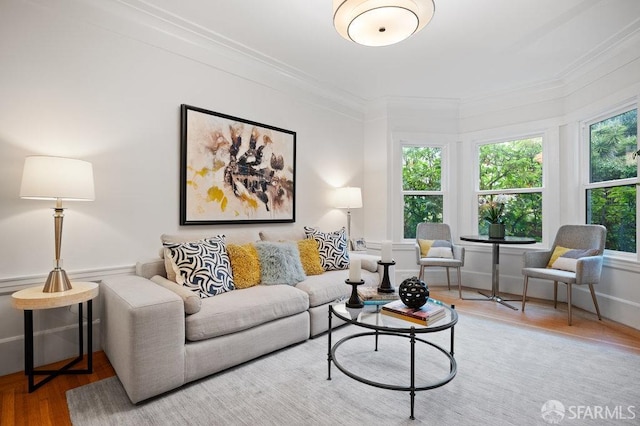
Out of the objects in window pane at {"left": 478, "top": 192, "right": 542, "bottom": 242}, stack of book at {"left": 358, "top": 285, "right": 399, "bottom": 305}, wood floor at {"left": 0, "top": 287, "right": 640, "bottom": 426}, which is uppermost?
window pane at {"left": 478, "top": 192, "right": 542, "bottom": 242}

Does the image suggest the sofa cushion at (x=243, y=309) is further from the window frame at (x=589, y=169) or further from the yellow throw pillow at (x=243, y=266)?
the window frame at (x=589, y=169)

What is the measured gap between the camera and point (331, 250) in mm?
3457

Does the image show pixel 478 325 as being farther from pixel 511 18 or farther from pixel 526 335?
pixel 511 18

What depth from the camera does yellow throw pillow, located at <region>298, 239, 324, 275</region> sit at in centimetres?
323

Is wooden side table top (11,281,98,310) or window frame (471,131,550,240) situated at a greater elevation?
window frame (471,131,550,240)

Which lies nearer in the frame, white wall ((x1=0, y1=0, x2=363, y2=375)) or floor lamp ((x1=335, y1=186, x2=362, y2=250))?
white wall ((x1=0, y1=0, x2=363, y2=375))

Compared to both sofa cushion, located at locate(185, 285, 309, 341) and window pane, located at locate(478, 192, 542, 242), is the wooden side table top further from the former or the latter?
window pane, located at locate(478, 192, 542, 242)

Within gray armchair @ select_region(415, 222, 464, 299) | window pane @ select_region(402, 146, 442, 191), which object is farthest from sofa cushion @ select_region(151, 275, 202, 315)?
window pane @ select_region(402, 146, 442, 191)

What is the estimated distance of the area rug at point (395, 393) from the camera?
5.58 ft

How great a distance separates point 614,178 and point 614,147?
1.06 feet

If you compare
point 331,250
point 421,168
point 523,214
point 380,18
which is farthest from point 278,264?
point 523,214

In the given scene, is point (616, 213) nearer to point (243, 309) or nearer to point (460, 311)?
point (460, 311)

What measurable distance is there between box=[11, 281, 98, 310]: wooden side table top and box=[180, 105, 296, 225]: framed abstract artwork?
0.98 m

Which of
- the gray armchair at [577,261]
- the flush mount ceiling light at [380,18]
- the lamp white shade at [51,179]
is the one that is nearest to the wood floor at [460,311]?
the gray armchair at [577,261]
